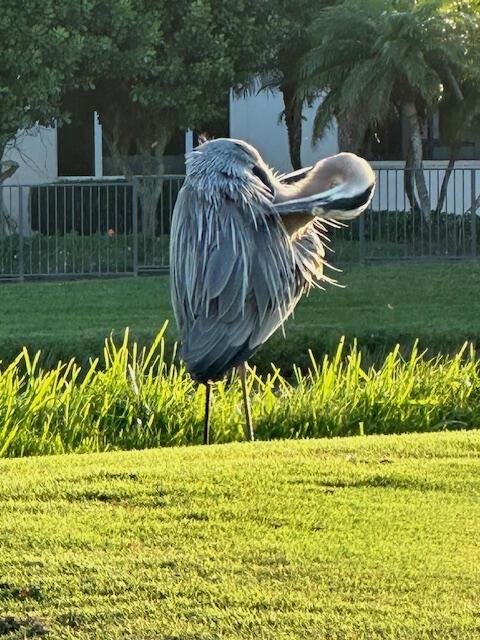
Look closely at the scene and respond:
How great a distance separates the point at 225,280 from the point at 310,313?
7.93 meters

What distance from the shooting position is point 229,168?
721 centimetres

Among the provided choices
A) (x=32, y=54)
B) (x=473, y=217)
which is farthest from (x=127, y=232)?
(x=473, y=217)

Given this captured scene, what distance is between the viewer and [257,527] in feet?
17.7

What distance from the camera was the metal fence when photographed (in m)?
20.4

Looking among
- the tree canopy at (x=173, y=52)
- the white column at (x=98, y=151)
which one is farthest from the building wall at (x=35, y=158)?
the tree canopy at (x=173, y=52)

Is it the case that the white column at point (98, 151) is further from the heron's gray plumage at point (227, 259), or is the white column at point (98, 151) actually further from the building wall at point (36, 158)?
the heron's gray plumage at point (227, 259)

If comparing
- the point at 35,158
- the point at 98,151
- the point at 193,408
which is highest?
the point at 98,151

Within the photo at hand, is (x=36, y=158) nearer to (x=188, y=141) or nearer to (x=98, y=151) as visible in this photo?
(x=98, y=151)

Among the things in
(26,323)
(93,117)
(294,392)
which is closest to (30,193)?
(93,117)

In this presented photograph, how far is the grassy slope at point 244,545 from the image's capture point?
4.37 meters

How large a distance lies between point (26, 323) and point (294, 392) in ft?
19.6

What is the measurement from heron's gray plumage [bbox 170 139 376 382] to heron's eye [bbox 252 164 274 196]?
1 cm

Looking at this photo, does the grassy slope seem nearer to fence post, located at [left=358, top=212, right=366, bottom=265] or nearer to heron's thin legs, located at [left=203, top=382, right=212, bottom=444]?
heron's thin legs, located at [left=203, top=382, right=212, bottom=444]

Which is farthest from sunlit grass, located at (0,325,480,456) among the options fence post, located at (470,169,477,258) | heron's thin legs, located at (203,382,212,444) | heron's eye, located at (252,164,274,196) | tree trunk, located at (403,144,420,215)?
tree trunk, located at (403,144,420,215)
